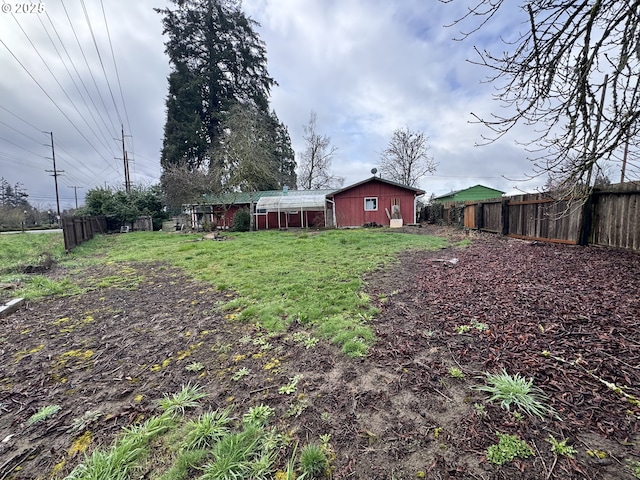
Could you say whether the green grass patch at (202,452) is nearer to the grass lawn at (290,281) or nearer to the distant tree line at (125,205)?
the grass lawn at (290,281)

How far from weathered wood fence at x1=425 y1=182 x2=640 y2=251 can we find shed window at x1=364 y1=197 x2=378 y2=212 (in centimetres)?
870

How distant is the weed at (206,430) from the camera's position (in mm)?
1545

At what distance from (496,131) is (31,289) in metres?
7.80

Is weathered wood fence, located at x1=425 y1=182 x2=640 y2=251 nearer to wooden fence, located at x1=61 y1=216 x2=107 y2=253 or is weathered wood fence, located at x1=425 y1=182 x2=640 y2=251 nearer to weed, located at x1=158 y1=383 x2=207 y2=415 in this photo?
weed, located at x1=158 y1=383 x2=207 y2=415

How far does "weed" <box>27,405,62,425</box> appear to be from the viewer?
182 cm

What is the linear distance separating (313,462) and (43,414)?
195 cm

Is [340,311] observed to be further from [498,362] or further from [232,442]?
[232,442]

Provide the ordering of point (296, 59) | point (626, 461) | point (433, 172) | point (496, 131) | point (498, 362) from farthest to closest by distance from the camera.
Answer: point (433, 172) → point (296, 59) → point (496, 131) → point (498, 362) → point (626, 461)

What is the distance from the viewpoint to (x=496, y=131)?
326 centimetres

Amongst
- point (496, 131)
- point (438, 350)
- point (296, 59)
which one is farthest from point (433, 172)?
point (438, 350)

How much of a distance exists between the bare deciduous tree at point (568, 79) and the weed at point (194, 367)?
396cm

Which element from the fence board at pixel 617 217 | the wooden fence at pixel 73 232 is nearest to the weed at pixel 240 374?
the fence board at pixel 617 217

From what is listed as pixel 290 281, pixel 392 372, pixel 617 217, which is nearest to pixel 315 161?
pixel 290 281

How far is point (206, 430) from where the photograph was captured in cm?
161
